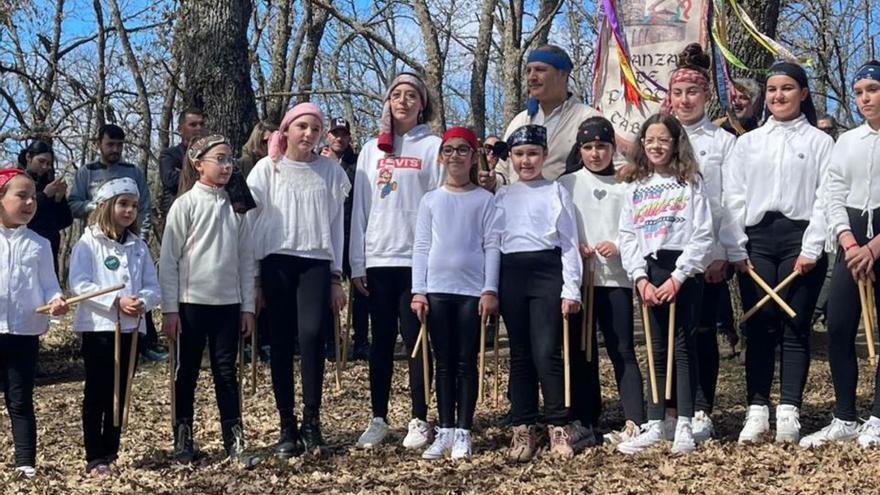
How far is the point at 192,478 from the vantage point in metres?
5.79

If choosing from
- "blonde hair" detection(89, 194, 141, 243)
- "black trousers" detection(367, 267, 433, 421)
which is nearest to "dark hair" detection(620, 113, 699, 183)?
"black trousers" detection(367, 267, 433, 421)

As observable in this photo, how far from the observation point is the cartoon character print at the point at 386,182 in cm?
629

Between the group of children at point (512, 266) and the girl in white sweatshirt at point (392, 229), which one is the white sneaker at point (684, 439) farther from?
the girl in white sweatshirt at point (392, 229)

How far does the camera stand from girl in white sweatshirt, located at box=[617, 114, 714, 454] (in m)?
5.66

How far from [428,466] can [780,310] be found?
2136mm

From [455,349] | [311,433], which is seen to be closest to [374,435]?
[311,433]

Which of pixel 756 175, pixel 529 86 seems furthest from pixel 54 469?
pixel 756 175

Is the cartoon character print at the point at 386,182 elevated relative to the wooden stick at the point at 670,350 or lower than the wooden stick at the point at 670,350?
elevated

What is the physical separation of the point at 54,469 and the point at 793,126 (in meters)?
4.65

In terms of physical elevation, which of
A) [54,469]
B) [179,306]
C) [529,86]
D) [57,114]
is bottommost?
[54,469]

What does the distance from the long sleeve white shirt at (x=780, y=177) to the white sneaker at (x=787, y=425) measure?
34.7 inches

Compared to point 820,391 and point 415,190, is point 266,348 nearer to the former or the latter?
point 415,190

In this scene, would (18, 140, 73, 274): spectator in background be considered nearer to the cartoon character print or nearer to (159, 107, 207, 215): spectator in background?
(159, 107, 207, 215): spectator in background

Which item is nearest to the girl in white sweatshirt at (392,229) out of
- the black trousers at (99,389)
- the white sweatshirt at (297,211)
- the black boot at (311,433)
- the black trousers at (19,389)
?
the white sweatshirt at (297,211)
